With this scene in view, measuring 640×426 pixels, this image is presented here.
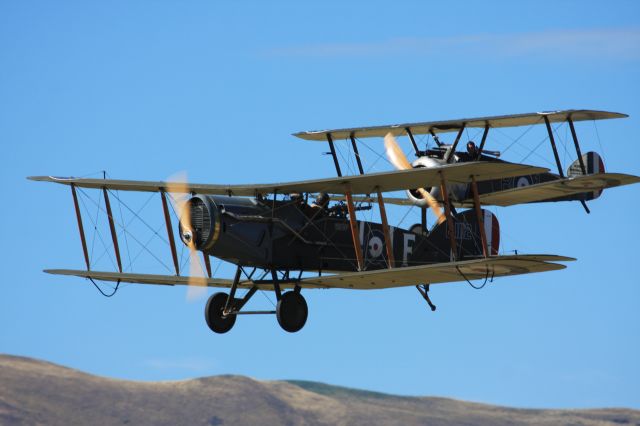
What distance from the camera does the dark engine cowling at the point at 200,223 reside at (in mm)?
26906

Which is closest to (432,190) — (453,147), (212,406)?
(453,147)

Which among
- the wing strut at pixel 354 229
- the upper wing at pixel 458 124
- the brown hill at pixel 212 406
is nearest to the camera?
the wing strut at pixel 354 229

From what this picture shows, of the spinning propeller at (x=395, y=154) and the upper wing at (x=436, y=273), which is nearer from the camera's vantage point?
the upper wing at (x=436, y=273)

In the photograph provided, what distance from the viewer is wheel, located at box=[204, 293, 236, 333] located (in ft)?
91.3

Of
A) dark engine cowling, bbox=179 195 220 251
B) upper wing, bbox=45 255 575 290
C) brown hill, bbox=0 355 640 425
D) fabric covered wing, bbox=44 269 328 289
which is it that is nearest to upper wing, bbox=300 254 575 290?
upper wing, bbox=45 255 575 290

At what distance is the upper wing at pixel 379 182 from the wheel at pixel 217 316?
7.73 feet

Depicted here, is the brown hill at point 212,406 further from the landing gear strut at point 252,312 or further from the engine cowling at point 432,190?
the landing gear strut at point 252,312

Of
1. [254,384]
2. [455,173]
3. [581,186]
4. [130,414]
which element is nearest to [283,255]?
[455,173]

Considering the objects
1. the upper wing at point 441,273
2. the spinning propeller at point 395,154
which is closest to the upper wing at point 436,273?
the upper wing at point 441,273

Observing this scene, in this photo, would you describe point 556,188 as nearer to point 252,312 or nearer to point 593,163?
point 593,163

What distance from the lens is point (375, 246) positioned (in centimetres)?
2872

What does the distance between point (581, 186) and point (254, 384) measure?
487 ft

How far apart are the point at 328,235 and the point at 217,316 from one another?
2988mm

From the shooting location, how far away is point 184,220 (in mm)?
27250
